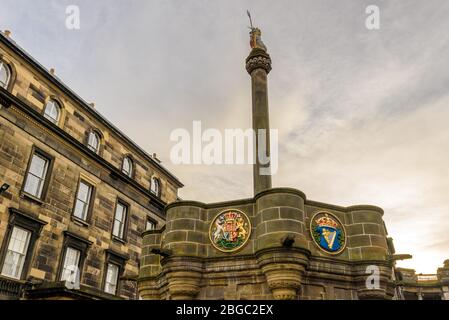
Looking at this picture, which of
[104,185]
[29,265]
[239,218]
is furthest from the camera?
[104,185]

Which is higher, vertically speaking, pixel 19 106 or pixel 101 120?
pixel 101 120

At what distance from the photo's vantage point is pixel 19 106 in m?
16.2

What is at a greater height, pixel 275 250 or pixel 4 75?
pixel 4 75

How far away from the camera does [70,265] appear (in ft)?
57.6

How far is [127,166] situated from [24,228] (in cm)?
850

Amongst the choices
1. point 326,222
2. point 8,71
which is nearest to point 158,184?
A: point 8,71

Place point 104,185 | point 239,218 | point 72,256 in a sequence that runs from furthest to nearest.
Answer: point 104,185 → point 72,256 → point 239,218

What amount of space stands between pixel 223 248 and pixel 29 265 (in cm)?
1116

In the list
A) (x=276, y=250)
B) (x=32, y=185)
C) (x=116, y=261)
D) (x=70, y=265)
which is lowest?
(x=276, y=250)

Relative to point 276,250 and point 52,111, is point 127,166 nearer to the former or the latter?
point 52,111

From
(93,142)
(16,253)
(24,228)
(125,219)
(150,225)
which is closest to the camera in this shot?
(16,253)

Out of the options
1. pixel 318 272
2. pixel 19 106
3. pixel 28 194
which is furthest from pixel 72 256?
pixel 318 272

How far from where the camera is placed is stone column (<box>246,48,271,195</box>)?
11508 millimetres
